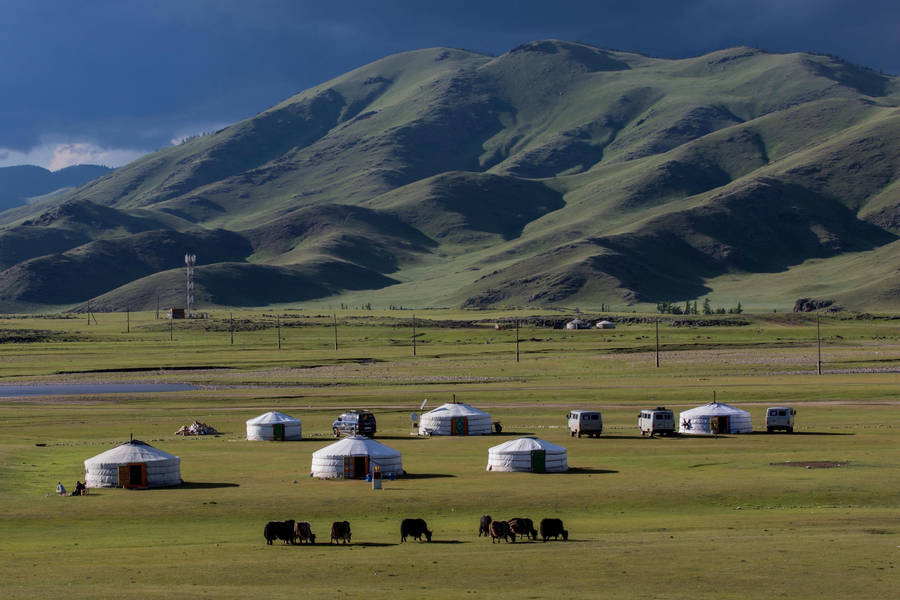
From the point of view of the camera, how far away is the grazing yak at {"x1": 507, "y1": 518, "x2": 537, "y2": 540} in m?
45.0

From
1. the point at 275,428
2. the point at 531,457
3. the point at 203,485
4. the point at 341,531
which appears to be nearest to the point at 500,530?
the point at 341,531

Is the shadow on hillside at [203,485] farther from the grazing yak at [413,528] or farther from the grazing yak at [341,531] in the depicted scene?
the grazing yak at [413,528]

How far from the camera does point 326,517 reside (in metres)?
51.9

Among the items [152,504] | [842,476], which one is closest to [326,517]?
[152,504]

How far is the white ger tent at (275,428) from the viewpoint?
275 ft

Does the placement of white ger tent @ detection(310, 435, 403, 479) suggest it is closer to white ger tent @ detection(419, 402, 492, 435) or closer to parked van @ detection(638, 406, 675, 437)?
white ger tent @ detection(419, 402, 492, 435)

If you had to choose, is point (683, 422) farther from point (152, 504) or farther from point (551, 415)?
point (152, 504)

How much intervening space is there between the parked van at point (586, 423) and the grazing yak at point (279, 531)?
126ft

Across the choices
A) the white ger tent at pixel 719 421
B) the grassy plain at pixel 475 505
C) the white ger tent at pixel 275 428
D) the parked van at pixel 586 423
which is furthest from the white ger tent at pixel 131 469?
the white ger tent at pixel 719 421

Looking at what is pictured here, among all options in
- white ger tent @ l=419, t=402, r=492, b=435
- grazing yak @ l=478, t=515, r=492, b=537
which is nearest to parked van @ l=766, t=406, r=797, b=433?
white ger tent @ l=419, t=402, r=492, b=435

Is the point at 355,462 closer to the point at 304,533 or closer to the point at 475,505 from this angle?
the point at 475,505

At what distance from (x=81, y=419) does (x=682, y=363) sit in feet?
266

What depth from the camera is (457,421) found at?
8562cm

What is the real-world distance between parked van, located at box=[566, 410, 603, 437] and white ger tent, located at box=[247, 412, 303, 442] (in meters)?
19.4
